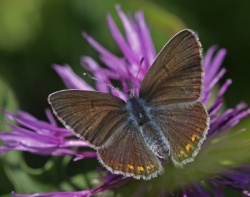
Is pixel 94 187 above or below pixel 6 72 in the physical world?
below

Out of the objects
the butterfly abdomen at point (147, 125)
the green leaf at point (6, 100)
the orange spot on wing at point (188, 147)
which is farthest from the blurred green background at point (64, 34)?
the orange spot on wing at point (188, 147)

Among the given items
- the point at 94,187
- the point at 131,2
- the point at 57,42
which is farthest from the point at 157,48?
the point at 94,187

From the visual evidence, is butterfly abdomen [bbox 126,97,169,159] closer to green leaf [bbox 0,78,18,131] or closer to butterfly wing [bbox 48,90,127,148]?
butterfly wing [bbox 48,90,127,148]

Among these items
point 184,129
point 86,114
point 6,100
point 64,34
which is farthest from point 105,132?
point 64,34

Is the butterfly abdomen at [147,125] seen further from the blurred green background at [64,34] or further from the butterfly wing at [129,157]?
the blurred green background at [64,34]

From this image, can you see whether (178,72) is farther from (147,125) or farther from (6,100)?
(6,100)

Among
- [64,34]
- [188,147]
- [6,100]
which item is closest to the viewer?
[188,147]

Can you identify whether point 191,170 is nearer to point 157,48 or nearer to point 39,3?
point 157,48

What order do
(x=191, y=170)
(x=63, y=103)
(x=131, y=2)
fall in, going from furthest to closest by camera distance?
(x=131, y=2) < (x=191, y=170) < (x=63, y=103)
